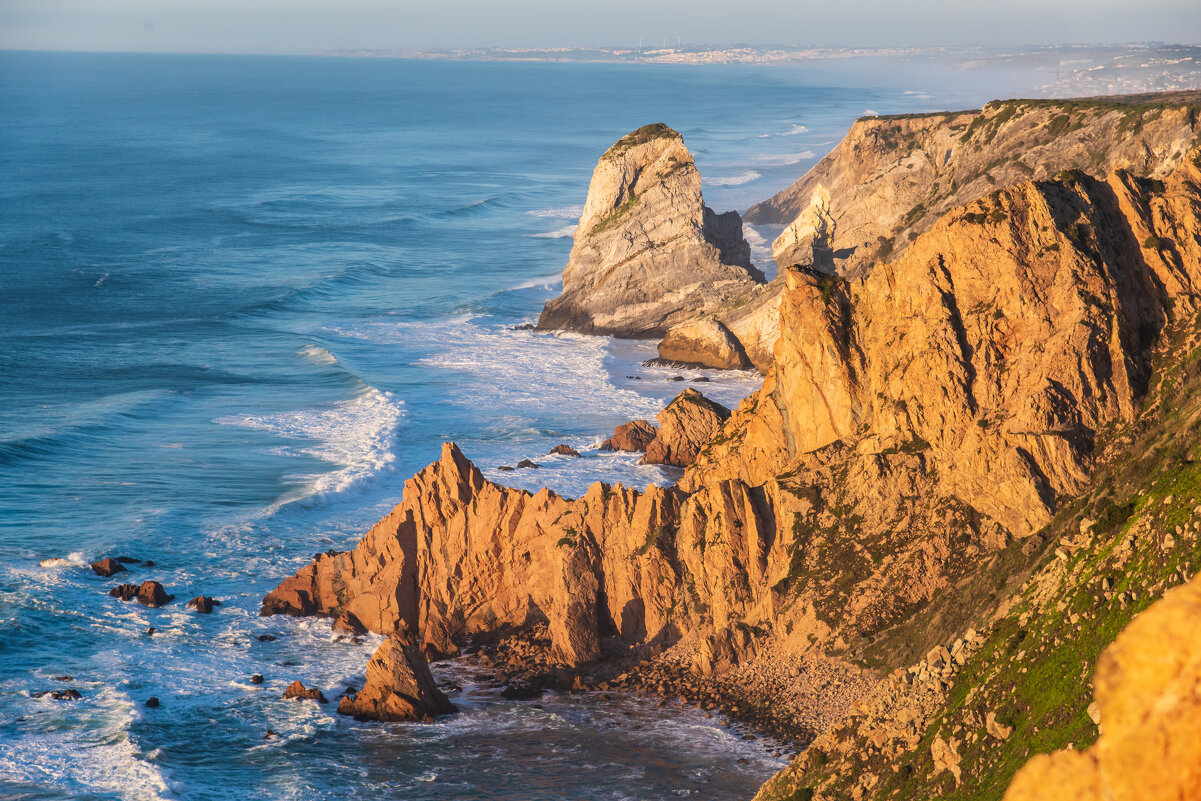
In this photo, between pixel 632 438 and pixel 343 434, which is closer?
pixel 632 438

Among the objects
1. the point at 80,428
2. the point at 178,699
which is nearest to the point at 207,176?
the point at 80,428

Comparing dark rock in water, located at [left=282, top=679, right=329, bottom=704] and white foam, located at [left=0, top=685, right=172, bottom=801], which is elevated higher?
dark rock in water, located at [left=282, top=679, right=329, bottom=704]

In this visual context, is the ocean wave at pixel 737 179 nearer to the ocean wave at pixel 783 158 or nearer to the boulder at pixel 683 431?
the ocean wave at pixel 783 158

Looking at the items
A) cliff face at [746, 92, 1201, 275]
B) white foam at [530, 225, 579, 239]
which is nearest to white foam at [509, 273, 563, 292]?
white foam at [530, 225, 579, 239]

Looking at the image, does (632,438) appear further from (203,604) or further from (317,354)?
(317,354)

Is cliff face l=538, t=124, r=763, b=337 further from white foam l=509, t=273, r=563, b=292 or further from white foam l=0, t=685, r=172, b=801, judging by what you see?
white foam l=0, t=685, r=172, b=801

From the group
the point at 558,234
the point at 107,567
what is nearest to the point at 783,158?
the point at 558,234

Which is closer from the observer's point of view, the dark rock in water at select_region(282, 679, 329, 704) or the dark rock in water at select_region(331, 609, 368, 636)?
the dark rock in water at select_region(282, 679, 329, 704)
